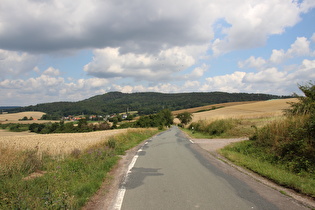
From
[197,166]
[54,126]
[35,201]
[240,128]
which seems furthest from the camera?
[54,126]

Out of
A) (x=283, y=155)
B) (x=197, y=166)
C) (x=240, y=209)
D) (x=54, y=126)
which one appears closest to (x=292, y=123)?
(x=283, y=155)

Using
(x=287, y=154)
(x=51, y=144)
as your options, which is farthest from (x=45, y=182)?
(x=51, y=144)

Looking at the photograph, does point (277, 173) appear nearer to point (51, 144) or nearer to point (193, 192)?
point (193, 192)

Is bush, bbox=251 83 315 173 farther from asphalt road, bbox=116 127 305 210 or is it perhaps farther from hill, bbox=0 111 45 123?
hill, bbox=0 111 45 123

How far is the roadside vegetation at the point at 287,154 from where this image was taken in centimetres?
688

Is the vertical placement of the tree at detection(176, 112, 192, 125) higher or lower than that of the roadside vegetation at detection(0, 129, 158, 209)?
lower

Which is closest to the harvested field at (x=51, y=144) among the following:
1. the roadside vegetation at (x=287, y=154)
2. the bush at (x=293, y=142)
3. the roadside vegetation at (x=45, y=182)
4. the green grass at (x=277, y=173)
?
the roadside vegetation at (x=45, y=182)

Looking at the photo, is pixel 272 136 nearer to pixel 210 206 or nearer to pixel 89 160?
pixel 210 206

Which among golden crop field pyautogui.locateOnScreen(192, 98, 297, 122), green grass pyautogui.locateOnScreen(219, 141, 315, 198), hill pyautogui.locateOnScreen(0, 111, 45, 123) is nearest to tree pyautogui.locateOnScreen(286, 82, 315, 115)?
green grass pyautogui.locateOnScreen(219, 141, 315, 198)

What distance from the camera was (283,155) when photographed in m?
9.58

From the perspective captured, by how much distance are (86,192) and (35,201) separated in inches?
52.0

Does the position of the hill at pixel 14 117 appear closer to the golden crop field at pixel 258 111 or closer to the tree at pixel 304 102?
the golden crop field at pixel 258 111

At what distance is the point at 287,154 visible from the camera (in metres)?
9.29

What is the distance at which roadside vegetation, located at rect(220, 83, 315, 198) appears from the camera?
6.88m
